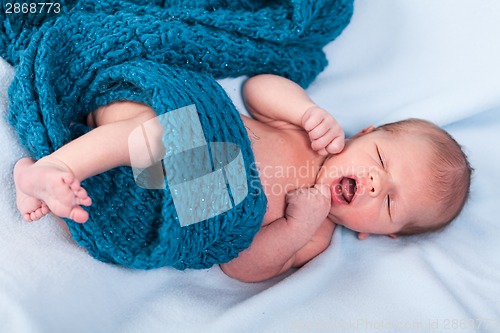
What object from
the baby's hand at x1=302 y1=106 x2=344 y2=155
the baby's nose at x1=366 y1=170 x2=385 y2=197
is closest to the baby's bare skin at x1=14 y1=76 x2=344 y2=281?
the baby's hand at x1=302 y1=106 x2=344 y2=155

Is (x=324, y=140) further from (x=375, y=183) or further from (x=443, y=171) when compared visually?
A: (x=443, y=171)

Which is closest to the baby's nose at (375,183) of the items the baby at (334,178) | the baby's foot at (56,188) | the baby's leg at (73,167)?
the baby at (334,178)

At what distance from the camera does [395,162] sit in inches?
48.3

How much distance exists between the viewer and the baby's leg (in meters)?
0.86

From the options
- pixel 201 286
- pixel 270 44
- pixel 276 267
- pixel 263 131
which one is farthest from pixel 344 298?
pixel 270 44

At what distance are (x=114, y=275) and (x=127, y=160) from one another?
0.88 feet

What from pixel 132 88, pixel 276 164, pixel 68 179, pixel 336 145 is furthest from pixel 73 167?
pixel 336 145

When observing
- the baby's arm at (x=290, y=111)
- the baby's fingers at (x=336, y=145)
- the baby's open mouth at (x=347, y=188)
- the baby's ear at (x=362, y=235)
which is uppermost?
the baby's arm at (x=290, y=111)

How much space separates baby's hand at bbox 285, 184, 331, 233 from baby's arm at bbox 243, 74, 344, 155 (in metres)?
0.11

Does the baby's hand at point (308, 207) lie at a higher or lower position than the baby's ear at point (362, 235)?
higher

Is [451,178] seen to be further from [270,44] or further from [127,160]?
[127,160]

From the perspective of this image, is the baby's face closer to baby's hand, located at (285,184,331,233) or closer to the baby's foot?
baby's hand, located at (285,184,331,233)

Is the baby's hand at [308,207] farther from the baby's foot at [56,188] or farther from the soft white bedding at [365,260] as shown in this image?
the baby's foot at [56,188]

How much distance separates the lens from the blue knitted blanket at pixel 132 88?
3.42 ft
